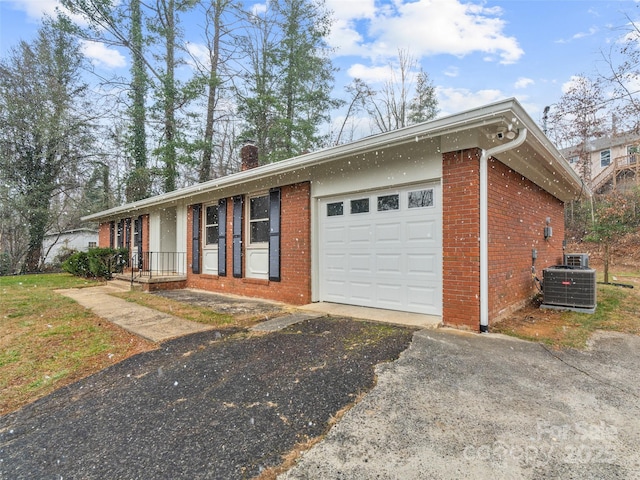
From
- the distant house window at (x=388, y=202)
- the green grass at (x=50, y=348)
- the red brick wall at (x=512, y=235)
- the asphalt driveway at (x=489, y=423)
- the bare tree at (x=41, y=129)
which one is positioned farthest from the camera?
the bare tree at (x=41, y=129)

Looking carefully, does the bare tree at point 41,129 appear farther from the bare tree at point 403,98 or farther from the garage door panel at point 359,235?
the garage door panel at point 359,235

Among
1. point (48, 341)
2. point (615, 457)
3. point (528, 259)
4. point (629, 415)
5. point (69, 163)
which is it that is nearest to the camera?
point (615, 457)

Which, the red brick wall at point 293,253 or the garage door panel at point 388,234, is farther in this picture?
the red brick wall at point 293,253

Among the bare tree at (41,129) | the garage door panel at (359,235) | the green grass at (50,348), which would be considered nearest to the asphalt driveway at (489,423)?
the garage door panel at (359,235)

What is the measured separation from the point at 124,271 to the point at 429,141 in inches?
457

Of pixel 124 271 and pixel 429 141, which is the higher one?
pixel 429 141

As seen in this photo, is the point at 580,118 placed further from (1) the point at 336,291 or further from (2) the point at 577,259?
(1) the point at 336,291

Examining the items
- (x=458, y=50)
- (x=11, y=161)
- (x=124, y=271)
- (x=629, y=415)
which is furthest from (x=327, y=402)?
(x=11, y=161)

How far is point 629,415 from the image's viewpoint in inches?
84.6

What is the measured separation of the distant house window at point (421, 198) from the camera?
4.75 meters

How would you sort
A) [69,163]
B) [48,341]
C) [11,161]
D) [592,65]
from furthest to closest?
[69,163] → [11,161] → [592,65] → [48,341]

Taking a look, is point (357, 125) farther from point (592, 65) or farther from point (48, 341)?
point (48, 341)

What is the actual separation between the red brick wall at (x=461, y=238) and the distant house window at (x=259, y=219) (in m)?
4.14

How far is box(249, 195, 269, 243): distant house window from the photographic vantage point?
730 cm
